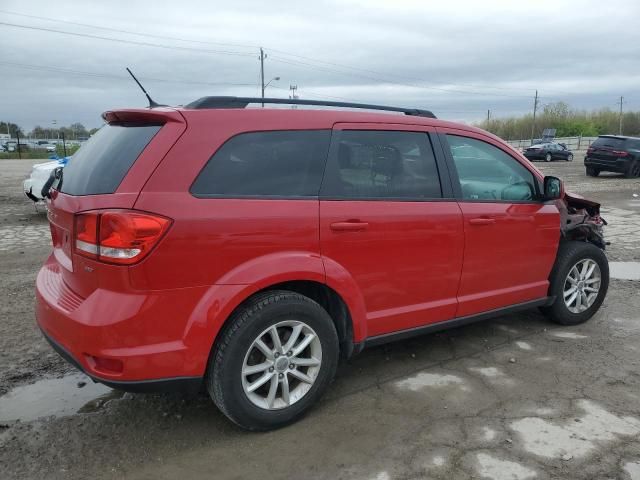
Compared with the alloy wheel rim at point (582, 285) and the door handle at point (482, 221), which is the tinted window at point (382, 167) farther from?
the alloy wheel rim at point (582, 285)

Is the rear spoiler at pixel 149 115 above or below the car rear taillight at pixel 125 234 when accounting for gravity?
above

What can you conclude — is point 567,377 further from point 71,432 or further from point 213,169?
point 71,432

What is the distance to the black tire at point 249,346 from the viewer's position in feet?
9.16

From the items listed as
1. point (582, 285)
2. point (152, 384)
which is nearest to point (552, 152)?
point (582, 285)

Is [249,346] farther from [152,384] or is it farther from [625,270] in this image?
[625,270]

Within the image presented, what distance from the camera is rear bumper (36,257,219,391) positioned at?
2.58 m

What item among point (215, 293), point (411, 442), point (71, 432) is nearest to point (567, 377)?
point (411, 442)

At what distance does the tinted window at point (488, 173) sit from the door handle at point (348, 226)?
0.96m

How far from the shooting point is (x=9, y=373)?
3752 millimetres

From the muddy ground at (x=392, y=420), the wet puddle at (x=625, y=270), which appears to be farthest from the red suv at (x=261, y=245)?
the wet puddle at (x=625, y=270)

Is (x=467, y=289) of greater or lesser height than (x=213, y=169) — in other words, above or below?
below

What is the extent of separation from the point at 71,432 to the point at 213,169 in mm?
1658

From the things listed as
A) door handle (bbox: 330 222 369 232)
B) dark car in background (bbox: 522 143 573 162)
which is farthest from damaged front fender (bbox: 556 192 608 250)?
dark car in background (bbox: 522 143 573 162)

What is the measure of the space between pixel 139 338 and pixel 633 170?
819 inches
